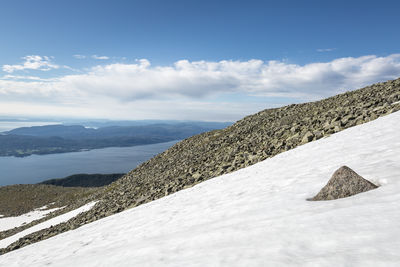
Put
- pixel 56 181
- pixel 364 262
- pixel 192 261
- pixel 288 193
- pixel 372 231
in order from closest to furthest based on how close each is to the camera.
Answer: pixel 364 262, pixel 372 231, pixel 192 261, pixel 288 193, pixel 56 181

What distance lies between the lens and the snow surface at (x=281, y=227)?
358cm

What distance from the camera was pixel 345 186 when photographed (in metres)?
6.05

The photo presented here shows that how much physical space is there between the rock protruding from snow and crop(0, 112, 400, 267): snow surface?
1.01ft

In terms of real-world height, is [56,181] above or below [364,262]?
below

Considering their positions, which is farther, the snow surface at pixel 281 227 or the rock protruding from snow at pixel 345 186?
the rock protruding from snow at pixel 345 186

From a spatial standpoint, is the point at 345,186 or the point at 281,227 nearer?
the point at 281,227

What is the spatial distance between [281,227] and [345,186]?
240cm

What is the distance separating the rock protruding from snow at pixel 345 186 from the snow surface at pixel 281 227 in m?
0.31

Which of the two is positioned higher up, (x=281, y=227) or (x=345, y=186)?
(x=345, y=186)

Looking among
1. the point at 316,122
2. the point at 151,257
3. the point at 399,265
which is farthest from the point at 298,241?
the point at 316,122

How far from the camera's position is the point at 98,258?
632cm

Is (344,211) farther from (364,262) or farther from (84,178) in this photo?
(84,178)

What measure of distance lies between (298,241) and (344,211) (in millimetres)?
1501

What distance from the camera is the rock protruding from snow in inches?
235
